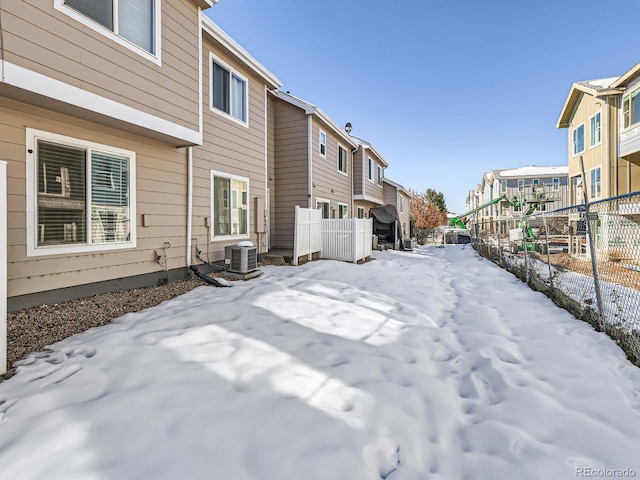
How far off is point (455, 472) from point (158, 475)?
5.37 feet

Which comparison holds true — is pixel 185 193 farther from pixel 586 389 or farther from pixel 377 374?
pixel 586 389

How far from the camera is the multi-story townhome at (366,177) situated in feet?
55.0

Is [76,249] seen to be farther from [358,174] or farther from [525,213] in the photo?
[525,213]

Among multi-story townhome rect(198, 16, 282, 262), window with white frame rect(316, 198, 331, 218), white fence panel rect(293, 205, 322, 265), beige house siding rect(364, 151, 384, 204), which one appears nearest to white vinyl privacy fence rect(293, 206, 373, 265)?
white fence panel rect(293, 205, 322, 265)

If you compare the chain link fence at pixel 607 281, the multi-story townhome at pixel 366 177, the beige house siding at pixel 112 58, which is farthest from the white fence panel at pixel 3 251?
the multi-story townhome at pixel 366 177

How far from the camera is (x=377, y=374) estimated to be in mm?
2803

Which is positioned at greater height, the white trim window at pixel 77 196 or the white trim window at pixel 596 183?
the white trim window at pixel 596 183

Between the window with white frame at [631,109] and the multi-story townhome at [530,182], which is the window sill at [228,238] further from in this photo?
the multi-story townhome at [530,182]

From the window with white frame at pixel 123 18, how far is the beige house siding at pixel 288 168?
6447mm

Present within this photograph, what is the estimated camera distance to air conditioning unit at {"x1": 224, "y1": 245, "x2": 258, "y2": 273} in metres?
6.79

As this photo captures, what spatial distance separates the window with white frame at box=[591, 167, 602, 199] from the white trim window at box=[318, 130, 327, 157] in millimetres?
12678

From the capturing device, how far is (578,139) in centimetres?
1628

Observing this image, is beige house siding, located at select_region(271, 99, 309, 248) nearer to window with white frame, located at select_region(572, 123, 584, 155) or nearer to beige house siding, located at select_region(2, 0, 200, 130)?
beige house siding, located at select_region(2, 0, 200, 130)

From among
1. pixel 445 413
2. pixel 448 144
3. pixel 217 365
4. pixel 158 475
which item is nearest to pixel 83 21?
pixel 217 365
